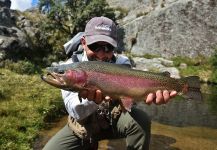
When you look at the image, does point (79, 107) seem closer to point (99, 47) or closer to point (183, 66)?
point (99, 47)

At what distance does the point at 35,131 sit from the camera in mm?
11164

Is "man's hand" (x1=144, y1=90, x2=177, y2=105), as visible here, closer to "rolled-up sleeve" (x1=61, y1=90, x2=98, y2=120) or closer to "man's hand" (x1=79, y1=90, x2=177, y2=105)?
Answer: "man's hand" (x1=79, y1=90, x2=177, y2=105)

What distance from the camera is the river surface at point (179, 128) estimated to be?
36.5 feet

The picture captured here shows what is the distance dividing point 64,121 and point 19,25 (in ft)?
101

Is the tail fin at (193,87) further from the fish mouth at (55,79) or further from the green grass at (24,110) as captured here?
the green grass at (24,110)

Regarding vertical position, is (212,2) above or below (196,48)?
above

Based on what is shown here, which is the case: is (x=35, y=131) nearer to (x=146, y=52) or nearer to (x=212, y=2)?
(x=146, y=52)

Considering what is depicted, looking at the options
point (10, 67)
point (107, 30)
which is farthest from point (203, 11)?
point (107, 30)

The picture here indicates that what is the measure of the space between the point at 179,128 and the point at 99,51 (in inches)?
347

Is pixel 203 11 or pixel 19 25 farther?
pixel 203 11

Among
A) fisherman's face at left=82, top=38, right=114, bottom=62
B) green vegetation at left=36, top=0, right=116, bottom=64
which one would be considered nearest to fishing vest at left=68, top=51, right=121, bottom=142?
fisherman's face at left=82, top=38, right=114, bottom=62

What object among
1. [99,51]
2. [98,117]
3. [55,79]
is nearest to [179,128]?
[98,117]

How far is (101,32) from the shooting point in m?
6.21

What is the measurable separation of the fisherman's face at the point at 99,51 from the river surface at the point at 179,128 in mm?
4604
